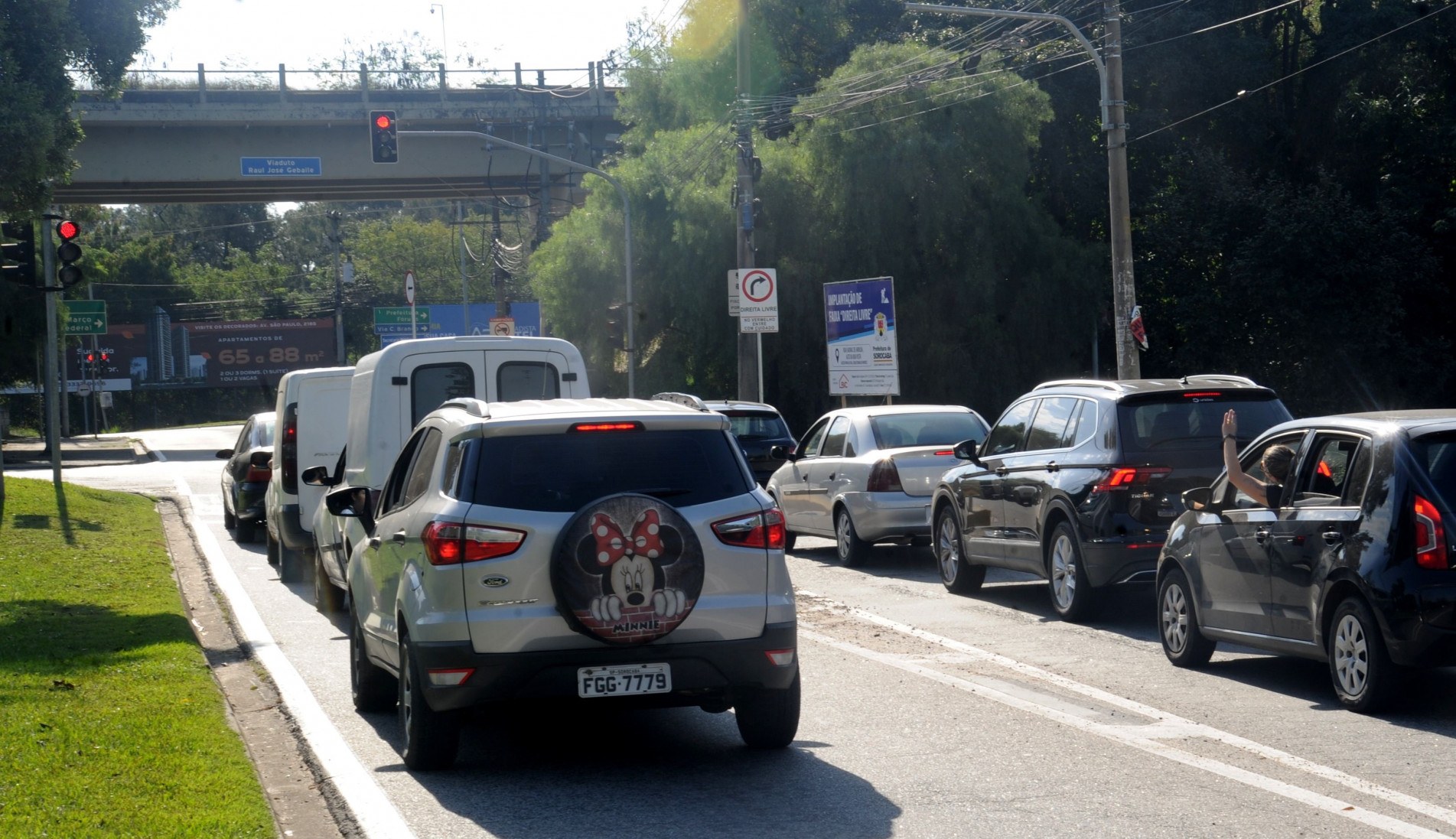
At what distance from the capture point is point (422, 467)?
7.84 metres

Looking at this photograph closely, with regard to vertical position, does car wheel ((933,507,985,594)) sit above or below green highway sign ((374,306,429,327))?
below

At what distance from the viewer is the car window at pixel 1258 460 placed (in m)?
8.98

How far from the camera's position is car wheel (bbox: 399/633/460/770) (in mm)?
6984

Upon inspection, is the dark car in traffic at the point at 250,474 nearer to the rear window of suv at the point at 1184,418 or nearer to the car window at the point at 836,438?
the car window at the point at 836,438

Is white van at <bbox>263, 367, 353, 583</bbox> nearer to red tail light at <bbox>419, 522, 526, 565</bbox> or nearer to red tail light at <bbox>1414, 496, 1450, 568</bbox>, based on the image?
red tail light at <bbox>419, 522, 526, 565</bbox>

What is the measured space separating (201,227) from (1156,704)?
116051 millimetres

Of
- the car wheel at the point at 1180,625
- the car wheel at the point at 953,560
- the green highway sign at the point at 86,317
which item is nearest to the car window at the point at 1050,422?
the car wheel at the point at 953,560

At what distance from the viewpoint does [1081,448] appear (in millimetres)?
11938

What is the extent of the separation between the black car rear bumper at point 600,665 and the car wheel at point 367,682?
180 cm

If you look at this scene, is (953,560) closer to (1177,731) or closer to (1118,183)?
(1177,731)

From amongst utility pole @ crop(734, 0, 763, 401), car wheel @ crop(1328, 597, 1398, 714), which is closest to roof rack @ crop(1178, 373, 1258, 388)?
car wheel @ crop(1328, 597, 1398, 714)

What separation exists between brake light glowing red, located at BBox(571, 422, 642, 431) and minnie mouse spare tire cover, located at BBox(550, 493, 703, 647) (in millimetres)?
423

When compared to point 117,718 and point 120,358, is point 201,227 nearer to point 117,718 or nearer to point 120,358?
point 120,358

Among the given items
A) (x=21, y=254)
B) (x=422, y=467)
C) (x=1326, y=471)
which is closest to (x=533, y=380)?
(x=422, y=467)
